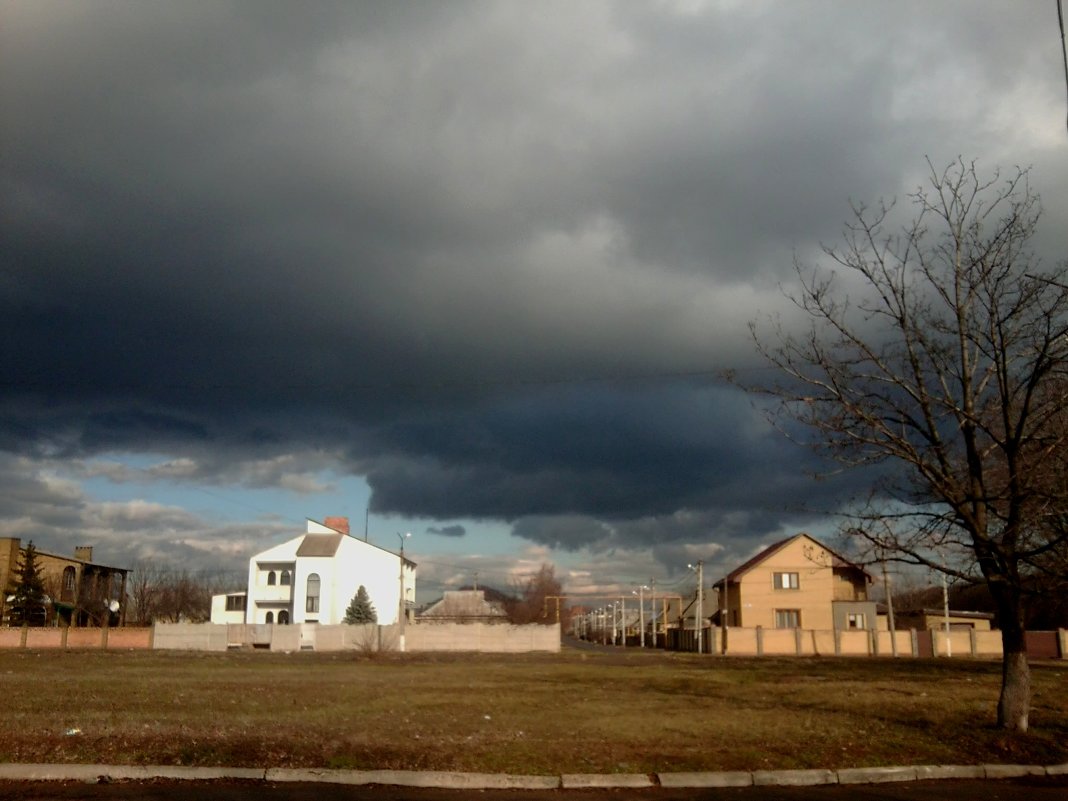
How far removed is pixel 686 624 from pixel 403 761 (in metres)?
105

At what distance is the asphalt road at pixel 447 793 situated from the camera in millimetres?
10109

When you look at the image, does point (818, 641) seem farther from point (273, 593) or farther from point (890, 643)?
point (273, 593)

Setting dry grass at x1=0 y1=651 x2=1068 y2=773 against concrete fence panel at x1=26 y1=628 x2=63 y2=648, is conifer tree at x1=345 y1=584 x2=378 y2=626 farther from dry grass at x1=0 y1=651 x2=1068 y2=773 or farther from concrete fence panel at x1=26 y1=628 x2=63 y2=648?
dry grass at x1=0 y1=651 x2=1068 y2=773

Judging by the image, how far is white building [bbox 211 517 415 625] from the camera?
88438mm

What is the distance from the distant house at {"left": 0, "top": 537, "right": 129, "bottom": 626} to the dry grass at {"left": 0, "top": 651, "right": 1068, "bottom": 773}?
72076mm

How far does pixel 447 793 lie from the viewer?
34.5ft

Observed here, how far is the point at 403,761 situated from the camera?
1163cm

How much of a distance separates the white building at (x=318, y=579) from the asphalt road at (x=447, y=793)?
79371mm

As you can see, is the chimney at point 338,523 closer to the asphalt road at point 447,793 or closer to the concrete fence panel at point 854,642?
the concrete fence panel at point 854,642

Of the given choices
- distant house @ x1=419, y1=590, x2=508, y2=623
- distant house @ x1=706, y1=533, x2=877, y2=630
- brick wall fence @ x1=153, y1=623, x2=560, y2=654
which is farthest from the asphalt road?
distant house @ x1=419, y1=590, x2=508, y2=623

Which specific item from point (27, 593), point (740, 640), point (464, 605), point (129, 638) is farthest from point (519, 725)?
point (464, 605)

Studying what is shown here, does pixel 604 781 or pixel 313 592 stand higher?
pixel 313 592

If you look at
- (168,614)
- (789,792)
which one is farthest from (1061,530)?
(168,614)

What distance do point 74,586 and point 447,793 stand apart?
103 metres
